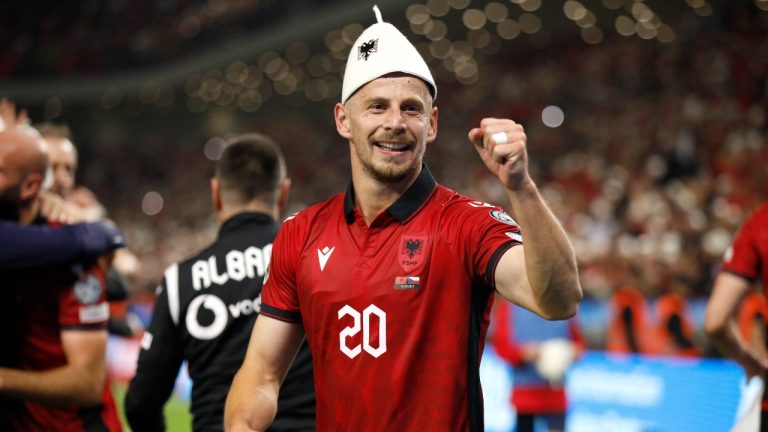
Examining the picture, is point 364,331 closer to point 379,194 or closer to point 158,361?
point 379,194

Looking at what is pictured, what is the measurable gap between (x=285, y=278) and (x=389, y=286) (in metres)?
0.44

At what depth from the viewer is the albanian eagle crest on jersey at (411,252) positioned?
106 inches

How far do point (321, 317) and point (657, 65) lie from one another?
16.8 meters

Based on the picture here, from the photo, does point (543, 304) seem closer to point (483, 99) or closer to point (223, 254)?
point (223, 254)

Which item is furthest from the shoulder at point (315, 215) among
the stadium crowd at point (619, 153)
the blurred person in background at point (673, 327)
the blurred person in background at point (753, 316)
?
the blurred person in background at point (673, 327)

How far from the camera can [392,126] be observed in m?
2.76

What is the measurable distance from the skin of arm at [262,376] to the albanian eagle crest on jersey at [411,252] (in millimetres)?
486

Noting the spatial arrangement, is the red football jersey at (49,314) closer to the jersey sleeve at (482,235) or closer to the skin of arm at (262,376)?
the skin of arm at (262,376)

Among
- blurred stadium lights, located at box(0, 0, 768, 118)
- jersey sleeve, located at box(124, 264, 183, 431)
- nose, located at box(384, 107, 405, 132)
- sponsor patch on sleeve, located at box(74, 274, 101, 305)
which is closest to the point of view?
nose, located at box(384, 107, 405, 132)

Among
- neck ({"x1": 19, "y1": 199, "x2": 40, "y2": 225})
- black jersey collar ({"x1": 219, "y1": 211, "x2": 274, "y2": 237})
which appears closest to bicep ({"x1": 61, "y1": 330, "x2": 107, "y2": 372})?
neck ({"x1": 19, "y1": 199, "x2": 40, "y2": 225})

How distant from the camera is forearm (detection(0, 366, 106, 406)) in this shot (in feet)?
11.5

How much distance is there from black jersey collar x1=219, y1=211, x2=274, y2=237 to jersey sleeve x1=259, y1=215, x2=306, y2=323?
0.98 meters

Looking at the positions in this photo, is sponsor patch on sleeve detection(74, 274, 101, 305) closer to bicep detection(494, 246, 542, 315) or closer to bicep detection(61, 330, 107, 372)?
bicep detection(61, 330, 107, 372)

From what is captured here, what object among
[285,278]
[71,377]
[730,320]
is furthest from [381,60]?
[730,320]
